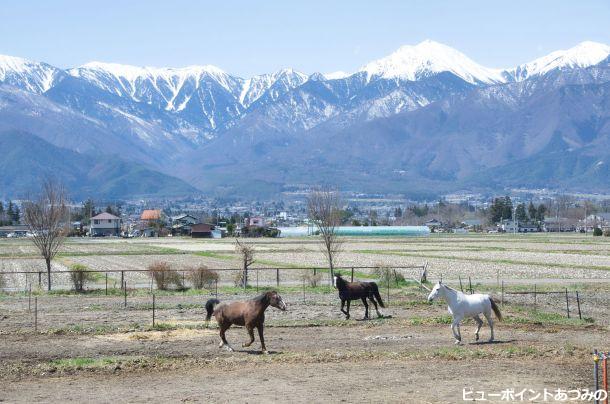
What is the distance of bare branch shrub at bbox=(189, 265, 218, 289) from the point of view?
1705 inches

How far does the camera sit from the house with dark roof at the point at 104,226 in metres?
179

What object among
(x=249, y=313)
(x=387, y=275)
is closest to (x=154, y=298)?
(x=249, y=313)

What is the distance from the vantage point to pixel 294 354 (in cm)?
2094

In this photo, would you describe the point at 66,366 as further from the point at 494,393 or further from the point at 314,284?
the point at 314,284

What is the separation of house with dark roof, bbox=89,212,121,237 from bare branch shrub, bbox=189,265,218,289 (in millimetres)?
137834

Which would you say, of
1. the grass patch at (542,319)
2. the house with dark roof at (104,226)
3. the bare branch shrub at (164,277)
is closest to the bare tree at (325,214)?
the bare branch shrub at (164,277)

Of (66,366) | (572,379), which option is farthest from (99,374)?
(572,379)

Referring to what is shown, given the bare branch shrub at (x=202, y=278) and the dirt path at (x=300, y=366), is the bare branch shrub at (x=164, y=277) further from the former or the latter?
the dirt path at (x=300, y=366)

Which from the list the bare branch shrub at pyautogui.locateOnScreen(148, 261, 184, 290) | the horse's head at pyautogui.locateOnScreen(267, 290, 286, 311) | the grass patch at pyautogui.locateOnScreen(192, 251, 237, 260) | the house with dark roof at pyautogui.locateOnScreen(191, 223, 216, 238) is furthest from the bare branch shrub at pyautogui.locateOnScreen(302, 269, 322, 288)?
the house with dark roof at pyautogui.locateOnScreen(191, 223, 216, 238)

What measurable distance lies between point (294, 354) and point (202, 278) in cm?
2294

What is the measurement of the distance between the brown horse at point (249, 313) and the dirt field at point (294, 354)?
57 cm

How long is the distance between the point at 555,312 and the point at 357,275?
905 inches

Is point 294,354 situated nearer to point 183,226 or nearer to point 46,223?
point 46,223

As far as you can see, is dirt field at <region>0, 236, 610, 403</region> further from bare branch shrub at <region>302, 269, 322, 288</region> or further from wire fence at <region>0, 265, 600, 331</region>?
bare branch shrub at <region>302, 269, 322, 288</region>
